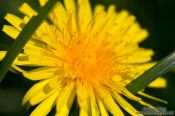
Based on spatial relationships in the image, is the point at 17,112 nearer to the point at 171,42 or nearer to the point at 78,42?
the point at 78,42

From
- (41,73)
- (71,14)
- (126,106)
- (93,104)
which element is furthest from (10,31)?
(126,106)

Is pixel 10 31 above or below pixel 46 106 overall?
above

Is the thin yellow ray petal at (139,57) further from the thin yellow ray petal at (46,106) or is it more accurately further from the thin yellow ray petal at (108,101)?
the thin yellow ray petal at (46,106)

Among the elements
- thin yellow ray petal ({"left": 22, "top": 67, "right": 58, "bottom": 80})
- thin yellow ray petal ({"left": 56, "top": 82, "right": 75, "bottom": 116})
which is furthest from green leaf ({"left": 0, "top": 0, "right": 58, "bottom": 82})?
thin yellow ray petal ({"left": 56, "top": 82, "right": 75, "bottom": 116})

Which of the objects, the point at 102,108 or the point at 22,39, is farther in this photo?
the point at 102,108

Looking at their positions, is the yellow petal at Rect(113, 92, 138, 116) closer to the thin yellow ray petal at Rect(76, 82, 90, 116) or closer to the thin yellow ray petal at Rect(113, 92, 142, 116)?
the thin yellow ray petal at Rect(113, 92, 142, 116)

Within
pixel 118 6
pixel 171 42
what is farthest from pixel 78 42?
pixel 171 42

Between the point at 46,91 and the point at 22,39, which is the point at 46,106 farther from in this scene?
the point at 22,39
